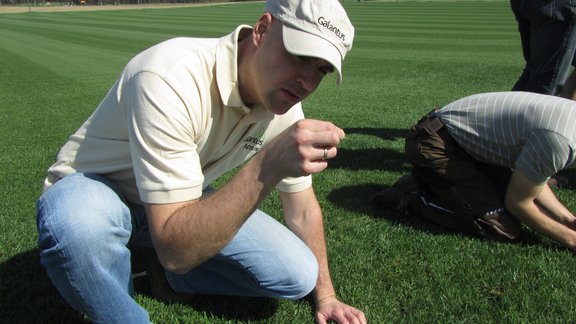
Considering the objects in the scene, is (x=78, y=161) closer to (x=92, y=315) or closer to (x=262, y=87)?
(x=92, y=315)

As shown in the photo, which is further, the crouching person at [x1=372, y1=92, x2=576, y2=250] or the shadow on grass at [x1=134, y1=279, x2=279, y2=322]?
the crouching person at [x1=372, y1=92, x2=576, y2=250]

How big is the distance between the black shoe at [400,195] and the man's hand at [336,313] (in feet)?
4.21

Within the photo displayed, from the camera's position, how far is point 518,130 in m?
2.95

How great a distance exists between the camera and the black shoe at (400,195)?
3.52m

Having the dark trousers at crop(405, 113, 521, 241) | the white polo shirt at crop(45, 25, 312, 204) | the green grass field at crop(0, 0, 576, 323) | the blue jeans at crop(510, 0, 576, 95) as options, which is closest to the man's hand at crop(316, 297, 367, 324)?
the green grass field at crop(0, 0, 576, 323)

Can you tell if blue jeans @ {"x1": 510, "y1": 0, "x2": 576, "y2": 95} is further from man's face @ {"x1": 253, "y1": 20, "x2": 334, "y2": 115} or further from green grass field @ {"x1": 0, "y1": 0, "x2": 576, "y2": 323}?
man's face @ {"x1": 253, "y1": 20, "x2": 334, "y2": 115}

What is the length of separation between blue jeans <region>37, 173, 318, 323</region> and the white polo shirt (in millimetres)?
153

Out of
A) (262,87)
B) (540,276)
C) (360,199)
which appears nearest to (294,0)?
A: (262,87)

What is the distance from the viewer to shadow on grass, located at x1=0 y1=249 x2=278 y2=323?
2.37 m

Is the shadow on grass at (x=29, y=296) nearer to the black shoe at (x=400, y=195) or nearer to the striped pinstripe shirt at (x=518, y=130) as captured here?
the black shoe at (x=400, y=195)

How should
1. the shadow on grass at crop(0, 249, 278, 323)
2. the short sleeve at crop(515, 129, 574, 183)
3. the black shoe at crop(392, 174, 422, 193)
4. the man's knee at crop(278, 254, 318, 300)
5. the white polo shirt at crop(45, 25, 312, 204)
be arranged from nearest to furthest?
the white polo shirt at crop(45, 25, 312, 204)
the man's knee at crop(278, 254, 318, 300)
the shadow on grass at crop(0, 249, 278, 323)
the short sleeve at crop(515, 129, 574, 183)
the black shoe at crop(392, 174, 422, 193)

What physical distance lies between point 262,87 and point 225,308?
114cm

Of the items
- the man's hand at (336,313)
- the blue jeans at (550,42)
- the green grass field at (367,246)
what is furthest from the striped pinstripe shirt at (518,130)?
the blue jeans at (550,42)

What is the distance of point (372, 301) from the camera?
8.23 feet
